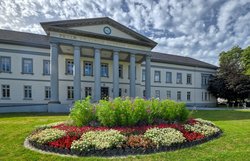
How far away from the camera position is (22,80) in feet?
85.1

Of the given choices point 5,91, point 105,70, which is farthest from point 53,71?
point 105,70

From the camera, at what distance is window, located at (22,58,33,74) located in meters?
26.0

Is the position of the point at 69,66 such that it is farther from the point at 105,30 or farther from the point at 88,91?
the point at 105,30

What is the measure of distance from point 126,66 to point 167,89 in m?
11.3

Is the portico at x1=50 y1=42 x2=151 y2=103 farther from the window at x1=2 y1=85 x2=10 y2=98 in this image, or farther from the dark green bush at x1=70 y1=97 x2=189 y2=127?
the dark green bush at x1=70 y1=97 x2=189 y2=127

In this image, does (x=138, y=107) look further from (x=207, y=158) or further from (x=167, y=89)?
(x=167, y=89)

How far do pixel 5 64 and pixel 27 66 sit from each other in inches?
101

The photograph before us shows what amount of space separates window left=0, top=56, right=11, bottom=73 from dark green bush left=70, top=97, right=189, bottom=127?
20649 millimetres

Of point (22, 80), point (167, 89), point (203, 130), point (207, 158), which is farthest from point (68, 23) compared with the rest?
point (167, 89)

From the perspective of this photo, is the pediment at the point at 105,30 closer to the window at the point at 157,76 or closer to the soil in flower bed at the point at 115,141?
the window at the point at 157,76

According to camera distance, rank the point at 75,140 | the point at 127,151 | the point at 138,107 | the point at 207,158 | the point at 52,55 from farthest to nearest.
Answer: the point at 52,55, the point at 138,107, the point at 75,140, the point at 127,151, the point at 207,158

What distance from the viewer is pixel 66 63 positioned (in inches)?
1078

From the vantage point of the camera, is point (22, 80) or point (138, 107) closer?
point (138, 107)

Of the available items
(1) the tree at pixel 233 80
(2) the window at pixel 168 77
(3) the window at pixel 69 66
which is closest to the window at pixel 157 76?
(2) the window at pixel 168 77
